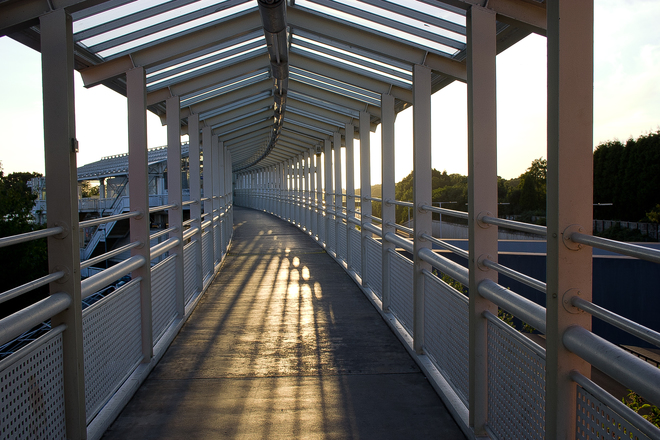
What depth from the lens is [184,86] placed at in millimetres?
5773

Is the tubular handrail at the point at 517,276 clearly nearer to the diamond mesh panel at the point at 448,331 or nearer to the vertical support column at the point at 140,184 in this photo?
the diamond mesh panel at the point at 448,331

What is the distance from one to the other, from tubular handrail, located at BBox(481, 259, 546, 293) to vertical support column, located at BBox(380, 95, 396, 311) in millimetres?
2802

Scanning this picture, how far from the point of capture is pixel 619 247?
59.0 inches

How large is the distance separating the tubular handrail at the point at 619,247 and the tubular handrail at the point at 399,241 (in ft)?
9.66

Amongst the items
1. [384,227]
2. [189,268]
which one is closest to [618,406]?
[384,227]

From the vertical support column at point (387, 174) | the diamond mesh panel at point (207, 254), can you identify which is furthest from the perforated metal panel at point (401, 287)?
the diamond mesh panel at point (207, 254)

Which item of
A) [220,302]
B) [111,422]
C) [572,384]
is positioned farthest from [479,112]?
[220,302]

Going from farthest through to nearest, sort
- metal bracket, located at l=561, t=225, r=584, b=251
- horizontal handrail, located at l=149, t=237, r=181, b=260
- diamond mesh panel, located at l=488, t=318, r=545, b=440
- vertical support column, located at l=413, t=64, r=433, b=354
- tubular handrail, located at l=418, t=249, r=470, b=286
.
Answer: horizontal handrail, located at l=149, t=237, r=181, b=260 → vertical support column, located at l=413, t=64, r=433, b=354 → tubular handrail, located at l=418, t=249, r=470, b=286 → diamond mesh panel, located at l=488, t=318, r=545, b=440 → metal bracket, located at l=561, t=225, r=584, b=251

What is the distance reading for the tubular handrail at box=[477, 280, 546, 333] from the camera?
2141 millimetres

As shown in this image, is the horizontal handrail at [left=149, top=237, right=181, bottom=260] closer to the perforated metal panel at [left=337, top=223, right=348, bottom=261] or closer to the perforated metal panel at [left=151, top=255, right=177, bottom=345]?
the perforated metal panel at [left=151, top=255, right=177, bottom=345]

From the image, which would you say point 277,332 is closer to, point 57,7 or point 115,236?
point 57,7

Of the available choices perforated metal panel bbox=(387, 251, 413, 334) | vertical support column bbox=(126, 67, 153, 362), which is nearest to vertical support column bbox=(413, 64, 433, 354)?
perforated metal panel bbox=(387, 251, 413, 334)

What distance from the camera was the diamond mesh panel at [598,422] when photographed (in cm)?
151

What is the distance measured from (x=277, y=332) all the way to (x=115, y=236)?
86.0 feet
